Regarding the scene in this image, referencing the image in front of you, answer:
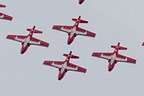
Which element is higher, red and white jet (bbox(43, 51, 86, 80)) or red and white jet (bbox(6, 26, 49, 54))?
red and white jet (bbox(6, 26, 49, 54))

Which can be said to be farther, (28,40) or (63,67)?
(28,40)

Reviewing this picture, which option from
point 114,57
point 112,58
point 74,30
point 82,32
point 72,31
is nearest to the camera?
point 112,58

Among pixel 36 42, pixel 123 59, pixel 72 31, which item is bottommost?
pixel 123 59

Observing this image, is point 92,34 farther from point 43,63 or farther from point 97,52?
point 43,63

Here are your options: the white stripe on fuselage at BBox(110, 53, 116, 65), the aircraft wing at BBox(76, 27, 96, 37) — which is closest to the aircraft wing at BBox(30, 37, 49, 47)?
the aircraft wing at BBox(76, 27, 96, 37)

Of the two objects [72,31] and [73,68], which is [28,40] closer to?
[72,31]

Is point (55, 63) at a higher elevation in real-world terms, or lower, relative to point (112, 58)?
lower

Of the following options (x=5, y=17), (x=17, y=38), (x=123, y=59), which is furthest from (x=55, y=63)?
(x=5, y=17)

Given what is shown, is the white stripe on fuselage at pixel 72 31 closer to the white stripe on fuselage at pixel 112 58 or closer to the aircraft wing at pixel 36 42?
the aircraft wing at pixel 36 42

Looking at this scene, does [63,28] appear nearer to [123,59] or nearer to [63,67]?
[63,67]

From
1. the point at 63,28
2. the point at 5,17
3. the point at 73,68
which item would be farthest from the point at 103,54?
the point at 5,17

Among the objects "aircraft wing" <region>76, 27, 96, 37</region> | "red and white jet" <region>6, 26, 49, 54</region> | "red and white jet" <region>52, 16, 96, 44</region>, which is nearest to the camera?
"red and white jet" <region>6, 26, 49, 54</region>

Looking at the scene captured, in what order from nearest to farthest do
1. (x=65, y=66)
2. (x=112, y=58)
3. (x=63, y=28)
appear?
(x=65, y=66) < (x=112, y=58) < (x=63, y=28)

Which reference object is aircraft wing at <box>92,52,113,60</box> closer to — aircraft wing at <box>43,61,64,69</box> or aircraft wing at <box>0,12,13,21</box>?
aircraft wing at <box>43,61,64,69</box>
